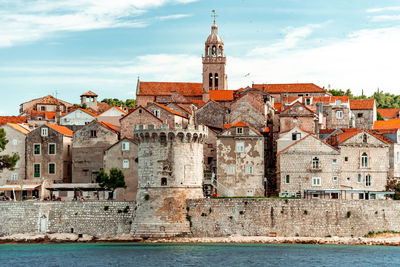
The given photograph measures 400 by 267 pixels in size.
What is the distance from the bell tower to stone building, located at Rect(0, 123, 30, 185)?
3901cm

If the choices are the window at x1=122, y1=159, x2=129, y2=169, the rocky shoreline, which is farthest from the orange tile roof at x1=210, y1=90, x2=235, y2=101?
the rocky shoreline

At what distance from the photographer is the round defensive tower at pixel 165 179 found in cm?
6406

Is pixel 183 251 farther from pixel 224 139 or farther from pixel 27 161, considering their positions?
pixel 27 161

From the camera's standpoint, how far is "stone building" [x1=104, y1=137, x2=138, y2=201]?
74062 mm

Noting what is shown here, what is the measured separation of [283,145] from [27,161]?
27.0 metres

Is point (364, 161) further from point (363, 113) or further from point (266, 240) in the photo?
point (363, 113)

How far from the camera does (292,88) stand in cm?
10656

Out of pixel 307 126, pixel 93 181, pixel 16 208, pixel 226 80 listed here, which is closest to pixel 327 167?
pixel 307 126

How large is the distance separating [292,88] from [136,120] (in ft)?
113

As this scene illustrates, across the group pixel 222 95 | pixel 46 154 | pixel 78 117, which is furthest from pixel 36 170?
pixel 222 95

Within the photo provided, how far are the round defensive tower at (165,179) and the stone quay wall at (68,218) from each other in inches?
74.4

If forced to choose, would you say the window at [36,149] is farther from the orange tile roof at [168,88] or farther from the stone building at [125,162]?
the orange tile roof at [168,88]

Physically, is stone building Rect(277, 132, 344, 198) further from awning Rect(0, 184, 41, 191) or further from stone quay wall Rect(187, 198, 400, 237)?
awning Rect(0, 184, 41, 191)

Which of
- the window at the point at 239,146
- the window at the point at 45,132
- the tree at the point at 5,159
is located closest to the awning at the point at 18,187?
the tree at the point at 5,159
